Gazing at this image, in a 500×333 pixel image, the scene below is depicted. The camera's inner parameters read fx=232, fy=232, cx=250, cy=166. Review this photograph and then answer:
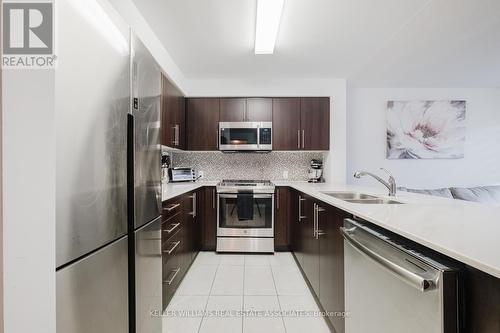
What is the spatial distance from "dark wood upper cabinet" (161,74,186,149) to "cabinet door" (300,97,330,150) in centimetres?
172

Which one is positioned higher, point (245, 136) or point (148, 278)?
point (245, 136)

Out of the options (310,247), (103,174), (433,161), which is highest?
(433,161)

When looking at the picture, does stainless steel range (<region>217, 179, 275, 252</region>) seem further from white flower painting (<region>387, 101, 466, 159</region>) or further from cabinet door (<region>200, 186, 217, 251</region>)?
white flower painting (<region>387, 101, 466, 159</region>)

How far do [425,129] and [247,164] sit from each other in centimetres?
286

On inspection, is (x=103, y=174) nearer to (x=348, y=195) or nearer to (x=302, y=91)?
(x=348, y=195)

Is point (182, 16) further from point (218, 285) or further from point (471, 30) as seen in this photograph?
point (471, 30)

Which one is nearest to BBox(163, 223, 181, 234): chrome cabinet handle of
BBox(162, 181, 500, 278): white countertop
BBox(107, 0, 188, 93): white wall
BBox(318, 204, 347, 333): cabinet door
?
BBox(318, 204, 347, 333): cabinet door

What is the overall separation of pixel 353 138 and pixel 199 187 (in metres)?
2.56

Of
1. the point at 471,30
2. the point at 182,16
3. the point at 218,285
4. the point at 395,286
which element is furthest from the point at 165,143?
the point at 471,30

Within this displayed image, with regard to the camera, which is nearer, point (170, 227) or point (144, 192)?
point (144, 192)

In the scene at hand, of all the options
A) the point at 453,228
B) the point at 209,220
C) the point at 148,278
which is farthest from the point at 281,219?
the point at 453,228

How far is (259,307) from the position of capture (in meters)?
1.91

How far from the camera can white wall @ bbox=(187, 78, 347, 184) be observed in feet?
11.2

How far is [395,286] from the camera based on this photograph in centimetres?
90
